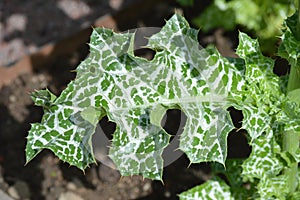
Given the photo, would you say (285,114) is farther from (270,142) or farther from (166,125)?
(166,125)

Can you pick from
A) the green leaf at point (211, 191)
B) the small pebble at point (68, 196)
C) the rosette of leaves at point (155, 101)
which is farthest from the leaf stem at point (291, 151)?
the small pebble at point (68, 196)

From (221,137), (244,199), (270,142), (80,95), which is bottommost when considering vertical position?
(244,199)

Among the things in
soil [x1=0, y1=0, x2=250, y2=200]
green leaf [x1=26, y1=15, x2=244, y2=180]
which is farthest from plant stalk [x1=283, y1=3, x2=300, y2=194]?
soil [x1=0, y1=0, x2=250, y2=200]

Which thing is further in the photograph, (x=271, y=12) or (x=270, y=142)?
(x=271, y=12)

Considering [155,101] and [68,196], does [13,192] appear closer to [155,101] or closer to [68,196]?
[68,196]

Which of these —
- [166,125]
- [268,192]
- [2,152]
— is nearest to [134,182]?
[166,125]

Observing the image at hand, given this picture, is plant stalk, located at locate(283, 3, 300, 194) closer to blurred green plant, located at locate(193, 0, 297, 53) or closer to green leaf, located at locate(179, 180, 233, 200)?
green leaf, located at locate(179, 180, 233, 200)

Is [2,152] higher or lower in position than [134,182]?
higher

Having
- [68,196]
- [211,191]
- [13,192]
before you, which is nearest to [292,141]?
[211,191]
